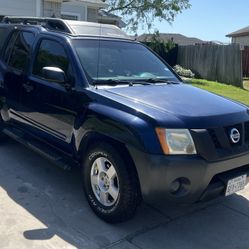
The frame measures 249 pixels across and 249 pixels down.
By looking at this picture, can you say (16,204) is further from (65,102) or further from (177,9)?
(177,9)

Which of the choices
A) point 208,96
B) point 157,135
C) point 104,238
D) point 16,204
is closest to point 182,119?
point 157,135

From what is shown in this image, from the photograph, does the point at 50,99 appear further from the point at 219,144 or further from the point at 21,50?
the point at 219,144

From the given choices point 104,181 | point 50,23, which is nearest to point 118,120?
point 104,181

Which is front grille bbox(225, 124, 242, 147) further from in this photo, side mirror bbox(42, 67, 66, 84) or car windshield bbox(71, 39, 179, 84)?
side mirror bbox(42, 67, 66, 84)

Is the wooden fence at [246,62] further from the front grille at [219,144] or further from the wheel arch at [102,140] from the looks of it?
the wheel arch at [102,140]

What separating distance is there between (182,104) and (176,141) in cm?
→ 56

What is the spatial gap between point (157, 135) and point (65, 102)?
1.37 m

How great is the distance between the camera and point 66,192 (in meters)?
4.49

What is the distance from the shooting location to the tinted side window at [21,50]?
528 centimetres

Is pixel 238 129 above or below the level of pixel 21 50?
below

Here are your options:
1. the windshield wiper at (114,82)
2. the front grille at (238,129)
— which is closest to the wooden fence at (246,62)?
the windshield wiper at (114,82)

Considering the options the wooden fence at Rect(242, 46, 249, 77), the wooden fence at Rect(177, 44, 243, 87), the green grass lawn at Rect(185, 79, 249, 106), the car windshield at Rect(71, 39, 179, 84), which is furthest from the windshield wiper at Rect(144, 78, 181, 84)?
the wooden fence at Rect(242, 46, 249, 77)

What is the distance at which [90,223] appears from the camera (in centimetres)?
380

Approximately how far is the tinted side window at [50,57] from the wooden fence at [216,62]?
13.7 meters
